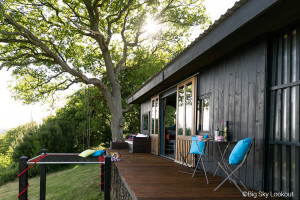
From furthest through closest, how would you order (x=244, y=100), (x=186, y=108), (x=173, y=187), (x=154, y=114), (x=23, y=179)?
(x=154, y=114)
(x=186, y=108)
(x=23, y=179)
(x=244, y=100)
(x=173, y=187)

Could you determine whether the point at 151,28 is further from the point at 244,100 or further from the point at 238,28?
the point at 238,28

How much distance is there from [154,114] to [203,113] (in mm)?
4377

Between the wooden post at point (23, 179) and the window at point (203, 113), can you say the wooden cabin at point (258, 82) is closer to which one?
the window at point (203, 113)

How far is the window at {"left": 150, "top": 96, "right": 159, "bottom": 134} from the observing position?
32.7 feet

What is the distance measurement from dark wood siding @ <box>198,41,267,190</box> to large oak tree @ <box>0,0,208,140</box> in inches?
336

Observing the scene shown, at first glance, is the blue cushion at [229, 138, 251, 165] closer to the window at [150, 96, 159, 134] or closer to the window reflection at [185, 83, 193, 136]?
the window reflection at [185, 83, 193, 136]

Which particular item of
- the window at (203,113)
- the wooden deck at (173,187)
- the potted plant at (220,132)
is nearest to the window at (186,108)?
the window at (203,113)

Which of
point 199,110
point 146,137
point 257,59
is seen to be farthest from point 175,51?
point 257,59

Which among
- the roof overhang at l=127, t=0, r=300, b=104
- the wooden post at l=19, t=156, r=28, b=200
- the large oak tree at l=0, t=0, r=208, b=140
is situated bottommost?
the wooden post at l=19, t=156, r=28, b=200

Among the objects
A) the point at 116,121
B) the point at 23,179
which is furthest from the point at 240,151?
the point at 116,121

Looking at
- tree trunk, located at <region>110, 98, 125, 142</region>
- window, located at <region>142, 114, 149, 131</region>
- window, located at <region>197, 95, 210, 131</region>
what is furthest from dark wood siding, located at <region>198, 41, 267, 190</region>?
tree trunk, located at <region>110, 98, 125, 142</region>

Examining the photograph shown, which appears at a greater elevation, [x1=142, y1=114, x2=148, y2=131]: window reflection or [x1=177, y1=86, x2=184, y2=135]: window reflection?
[x1=177, y1=86, x2=184, y2=135]: window reflection

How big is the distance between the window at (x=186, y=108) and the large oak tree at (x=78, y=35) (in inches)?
259

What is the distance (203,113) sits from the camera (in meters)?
6.08
